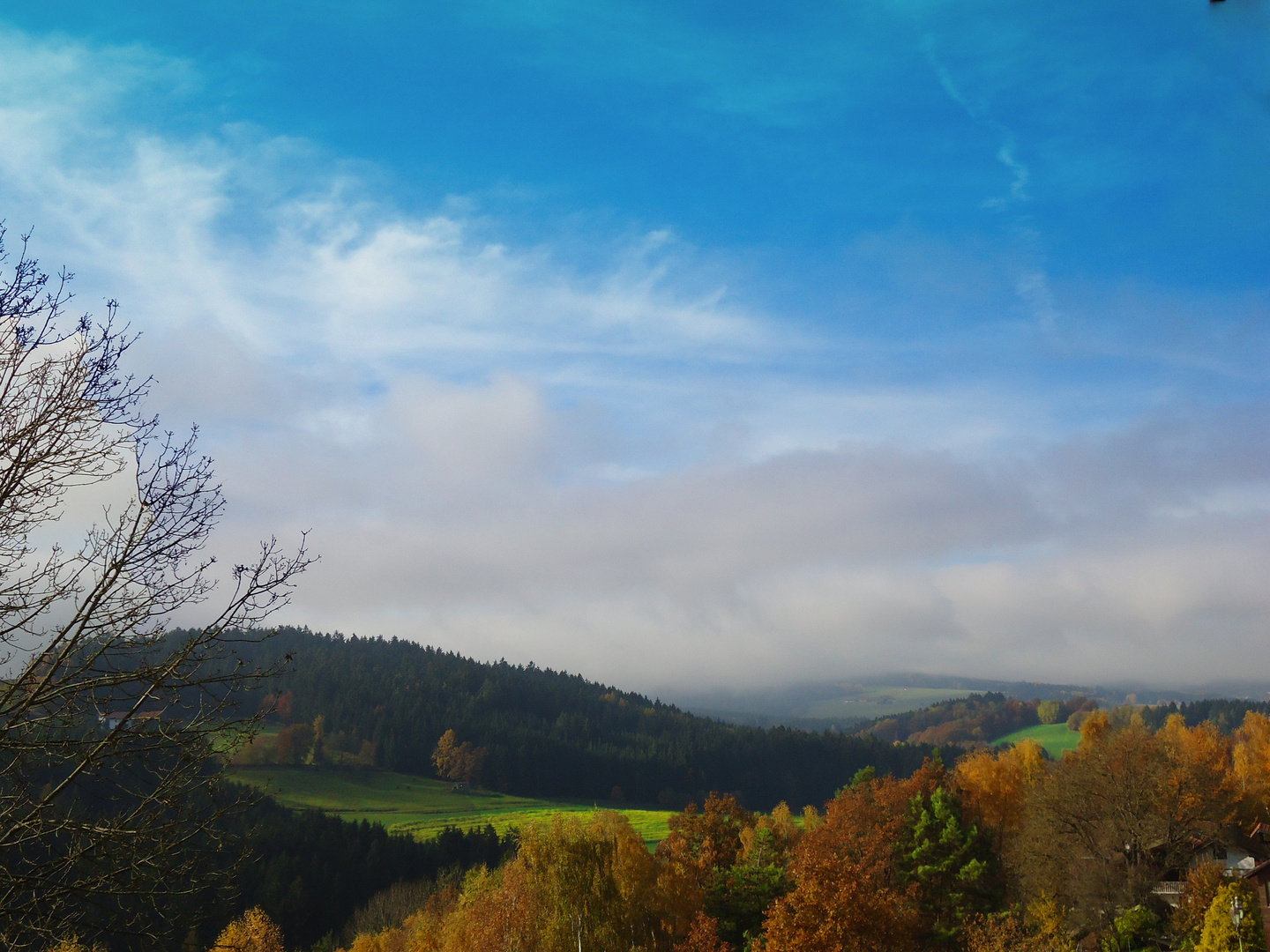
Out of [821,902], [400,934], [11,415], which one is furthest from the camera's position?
[400,934]

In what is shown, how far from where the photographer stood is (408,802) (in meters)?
162

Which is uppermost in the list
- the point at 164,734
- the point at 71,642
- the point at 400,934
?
the point at 71,642

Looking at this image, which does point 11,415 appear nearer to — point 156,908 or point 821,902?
point 156,908

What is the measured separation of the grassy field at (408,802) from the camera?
14112 centimetres

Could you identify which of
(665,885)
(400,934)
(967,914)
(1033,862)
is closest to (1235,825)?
(1033,862)

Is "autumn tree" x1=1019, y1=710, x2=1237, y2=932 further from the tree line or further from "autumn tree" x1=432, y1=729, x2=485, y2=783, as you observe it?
"autumn tree" x1=432, y1=729, x2=485, y2=783

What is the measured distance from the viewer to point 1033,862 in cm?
5522

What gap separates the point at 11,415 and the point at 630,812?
171 m

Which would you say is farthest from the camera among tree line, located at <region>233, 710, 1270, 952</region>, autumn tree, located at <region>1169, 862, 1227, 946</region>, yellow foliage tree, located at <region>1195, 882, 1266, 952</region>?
autumn tree, located at <region>1169, 862, 1227, 946</region>

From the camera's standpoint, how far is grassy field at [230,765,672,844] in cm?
14112

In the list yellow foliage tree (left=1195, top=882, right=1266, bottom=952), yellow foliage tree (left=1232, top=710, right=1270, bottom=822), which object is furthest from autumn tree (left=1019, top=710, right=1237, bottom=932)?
yellow foliage tree (left=1232, top=710, right=1270, bottom=822)

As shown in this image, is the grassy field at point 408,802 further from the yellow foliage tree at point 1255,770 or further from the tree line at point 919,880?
the yellow foliage tree at point 1255,770

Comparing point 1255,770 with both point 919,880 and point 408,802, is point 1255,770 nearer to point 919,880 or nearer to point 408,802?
point 919,880

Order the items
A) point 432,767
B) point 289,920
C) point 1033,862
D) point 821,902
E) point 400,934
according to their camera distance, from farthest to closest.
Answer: point 432,767 → point 289,920 → point 400,934 → point 1033,862 → point 821,902
